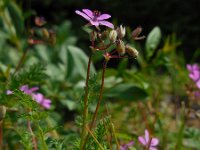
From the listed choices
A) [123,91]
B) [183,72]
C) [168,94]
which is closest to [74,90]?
[123,91]

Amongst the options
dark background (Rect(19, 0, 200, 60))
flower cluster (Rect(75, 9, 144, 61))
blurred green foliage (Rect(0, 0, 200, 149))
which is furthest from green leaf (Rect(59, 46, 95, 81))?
dark background (Rect(19, 0, 200, 60))

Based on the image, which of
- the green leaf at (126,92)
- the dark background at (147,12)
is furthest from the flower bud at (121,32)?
the dark background at (147,12)

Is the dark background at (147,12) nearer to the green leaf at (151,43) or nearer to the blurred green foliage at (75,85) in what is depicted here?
the blurred green foliage at (75,85)

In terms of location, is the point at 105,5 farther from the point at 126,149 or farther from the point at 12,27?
the point at 126,149

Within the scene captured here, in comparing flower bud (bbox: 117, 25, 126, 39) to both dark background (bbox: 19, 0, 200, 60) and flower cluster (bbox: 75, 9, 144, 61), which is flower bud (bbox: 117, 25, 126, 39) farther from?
dark background (bbox: 19, 0, 200, 60)

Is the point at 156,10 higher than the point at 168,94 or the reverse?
higher

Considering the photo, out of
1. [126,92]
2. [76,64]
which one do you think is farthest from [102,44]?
[76,64]
